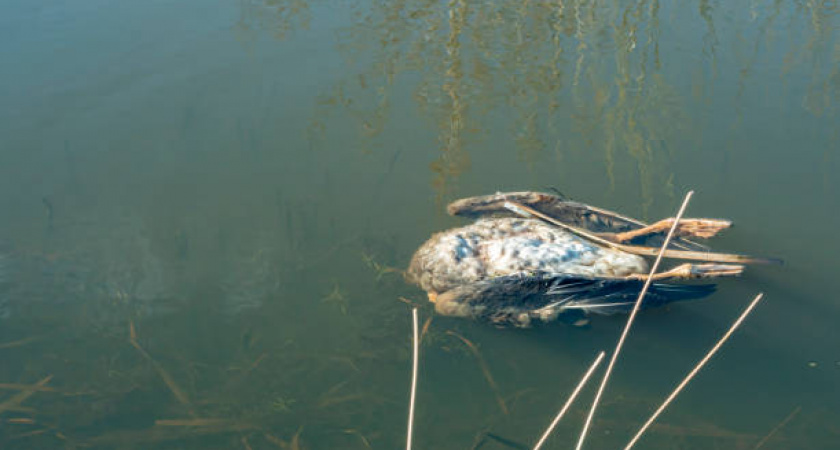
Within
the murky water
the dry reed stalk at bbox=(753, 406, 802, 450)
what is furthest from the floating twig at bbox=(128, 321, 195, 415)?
the dry reed stalk at bbox=(753, 406, 802, 450)

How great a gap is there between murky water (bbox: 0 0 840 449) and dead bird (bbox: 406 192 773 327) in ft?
0.68

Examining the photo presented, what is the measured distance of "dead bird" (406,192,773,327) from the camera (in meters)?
3.89

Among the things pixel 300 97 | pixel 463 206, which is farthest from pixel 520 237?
pixel 300 97

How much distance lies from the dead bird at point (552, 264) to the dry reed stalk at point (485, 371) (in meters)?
0.17

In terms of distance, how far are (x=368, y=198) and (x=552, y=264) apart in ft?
5.55

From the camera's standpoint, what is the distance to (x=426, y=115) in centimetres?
593

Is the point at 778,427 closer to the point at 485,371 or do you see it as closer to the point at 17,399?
the point at 485,371

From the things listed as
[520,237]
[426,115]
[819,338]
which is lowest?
[819,338]

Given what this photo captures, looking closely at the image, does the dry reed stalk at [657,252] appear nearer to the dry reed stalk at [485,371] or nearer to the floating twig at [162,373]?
the dry reed stalk at [485,371]

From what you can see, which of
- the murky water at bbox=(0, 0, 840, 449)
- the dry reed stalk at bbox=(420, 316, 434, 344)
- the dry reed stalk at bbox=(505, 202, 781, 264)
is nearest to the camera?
the murky water at bbox=(0, 0, 840, 449)

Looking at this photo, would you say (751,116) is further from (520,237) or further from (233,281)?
(233,281)

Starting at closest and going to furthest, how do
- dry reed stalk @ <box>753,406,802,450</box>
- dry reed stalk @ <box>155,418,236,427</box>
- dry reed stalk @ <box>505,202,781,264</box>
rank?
dry reed stalk @ <box>753,406,802,450</box> → dry reed stalk @ <box>155,418,236,427</box> → dry reed stalk @ <box>505,202,781,264</box>

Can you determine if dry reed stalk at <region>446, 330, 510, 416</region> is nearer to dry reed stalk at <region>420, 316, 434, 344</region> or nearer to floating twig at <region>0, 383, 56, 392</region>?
dry reed stalk at <region>420, 316, 434, 344</region>

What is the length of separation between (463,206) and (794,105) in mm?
3537
